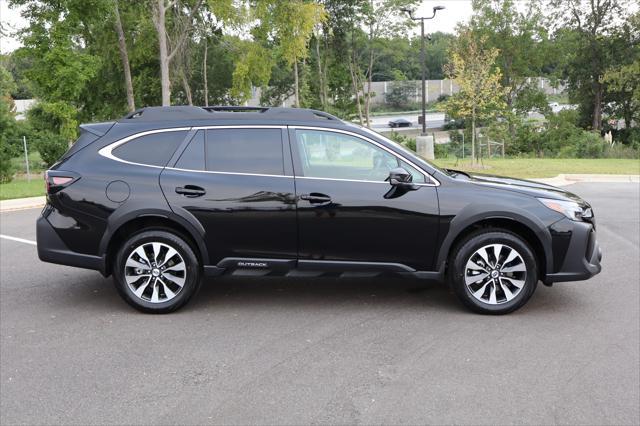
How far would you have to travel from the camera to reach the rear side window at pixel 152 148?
5.76 meters

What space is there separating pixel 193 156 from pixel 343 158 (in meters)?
1.34

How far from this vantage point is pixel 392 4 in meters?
47.3

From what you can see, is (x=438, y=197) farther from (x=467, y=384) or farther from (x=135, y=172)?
(x=135, y=172)

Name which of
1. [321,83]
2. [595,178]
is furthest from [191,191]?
[321,83]

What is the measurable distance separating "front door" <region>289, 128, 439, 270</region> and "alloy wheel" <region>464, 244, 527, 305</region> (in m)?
0.38

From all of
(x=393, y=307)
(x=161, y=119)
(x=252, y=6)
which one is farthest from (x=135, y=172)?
(x=252, y=6)

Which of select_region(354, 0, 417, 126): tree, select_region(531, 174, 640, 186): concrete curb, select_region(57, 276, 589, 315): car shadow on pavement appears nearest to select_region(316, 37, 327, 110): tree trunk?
select_region(354, 0, 417, 126): tree

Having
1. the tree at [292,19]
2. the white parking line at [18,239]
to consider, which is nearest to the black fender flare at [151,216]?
the white parking line at [18,239]

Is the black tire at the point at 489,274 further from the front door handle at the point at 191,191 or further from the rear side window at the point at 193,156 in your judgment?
the rear side window at the point at 193,156

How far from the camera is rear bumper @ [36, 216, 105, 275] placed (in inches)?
224

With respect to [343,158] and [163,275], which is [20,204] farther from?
[343,158]

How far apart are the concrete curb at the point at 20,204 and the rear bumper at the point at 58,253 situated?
341 inches

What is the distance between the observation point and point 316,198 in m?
5.55

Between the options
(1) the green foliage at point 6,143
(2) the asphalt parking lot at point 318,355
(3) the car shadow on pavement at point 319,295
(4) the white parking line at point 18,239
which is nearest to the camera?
(2) the asphalt parking lot at point 318,355
